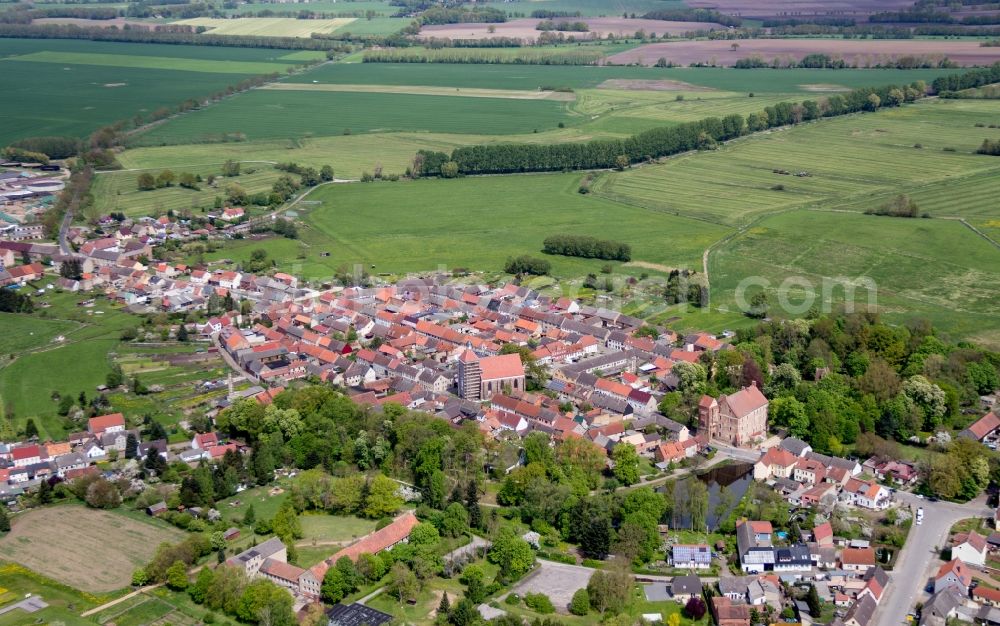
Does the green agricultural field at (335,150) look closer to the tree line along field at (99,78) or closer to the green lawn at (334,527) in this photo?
the tree line along field at (99,78)

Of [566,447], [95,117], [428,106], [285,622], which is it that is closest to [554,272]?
[566,447]

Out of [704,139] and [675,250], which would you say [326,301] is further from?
[704,139]

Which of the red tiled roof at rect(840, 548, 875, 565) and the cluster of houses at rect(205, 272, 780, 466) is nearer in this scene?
the red tiled roof at rect(840, 548, 875, 565)

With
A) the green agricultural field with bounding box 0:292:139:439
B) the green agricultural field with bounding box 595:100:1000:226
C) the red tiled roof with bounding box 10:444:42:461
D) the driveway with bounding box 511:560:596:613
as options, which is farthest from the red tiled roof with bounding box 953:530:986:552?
the green agricultural field with bounding box 595:100:1000:226

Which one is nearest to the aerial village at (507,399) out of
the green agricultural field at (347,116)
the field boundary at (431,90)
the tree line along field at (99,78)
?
the green agricultural field at (347,116)

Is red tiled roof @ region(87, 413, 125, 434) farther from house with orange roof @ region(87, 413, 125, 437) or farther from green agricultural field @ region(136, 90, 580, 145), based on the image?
green agricultural field @ region(136, 90, 580, 145)
